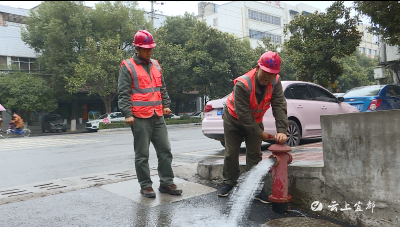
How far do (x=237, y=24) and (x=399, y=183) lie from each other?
50177 mm

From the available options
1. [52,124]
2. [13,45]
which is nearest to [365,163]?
[52,124]

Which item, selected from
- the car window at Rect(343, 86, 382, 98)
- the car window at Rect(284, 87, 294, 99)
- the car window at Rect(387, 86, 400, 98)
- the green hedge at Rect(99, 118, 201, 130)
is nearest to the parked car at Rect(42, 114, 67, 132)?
the green hedge at Rect(99, 118, 201, 130)

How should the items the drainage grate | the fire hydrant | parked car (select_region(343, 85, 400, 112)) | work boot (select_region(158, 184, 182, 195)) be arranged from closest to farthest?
the fire hydrant → work boot (select_region(158, 184, 182, 195)) → the drainage grate → parked car (select_region(343, 85, 400, 112))

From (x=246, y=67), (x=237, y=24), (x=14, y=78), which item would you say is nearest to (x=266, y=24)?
(x=237, y=24)

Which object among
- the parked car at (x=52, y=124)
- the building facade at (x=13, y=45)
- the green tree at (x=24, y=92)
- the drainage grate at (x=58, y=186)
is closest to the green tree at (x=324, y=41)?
the drainage grate at (x=58, y=186)

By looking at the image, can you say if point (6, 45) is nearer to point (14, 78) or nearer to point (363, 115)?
point (14, 78)

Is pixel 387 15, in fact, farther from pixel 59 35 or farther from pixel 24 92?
pixel 24 92

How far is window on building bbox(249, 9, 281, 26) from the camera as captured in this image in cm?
5181

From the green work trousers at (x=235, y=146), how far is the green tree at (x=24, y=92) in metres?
24.8

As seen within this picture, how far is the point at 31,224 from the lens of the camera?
10.7 feet

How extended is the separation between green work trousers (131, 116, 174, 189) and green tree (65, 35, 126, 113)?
809 inches

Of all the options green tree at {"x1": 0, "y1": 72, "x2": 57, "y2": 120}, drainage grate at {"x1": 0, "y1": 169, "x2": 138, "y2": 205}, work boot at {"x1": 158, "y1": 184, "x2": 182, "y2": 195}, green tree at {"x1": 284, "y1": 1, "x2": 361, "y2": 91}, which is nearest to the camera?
work boot at {"x1": 158, "y1": 184, "x2": 182, "y2": 195}

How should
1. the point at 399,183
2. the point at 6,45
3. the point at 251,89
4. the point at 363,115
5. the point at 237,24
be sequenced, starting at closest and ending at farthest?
the point at 399,183 < the point at 363,115 < the point at 251,89 < the point at 6,45 < the point at 237,24

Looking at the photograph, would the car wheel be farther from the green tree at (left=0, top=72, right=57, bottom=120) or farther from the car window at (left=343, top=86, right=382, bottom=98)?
the green tree at (left=0, top=72, right=57, bottom=120)
